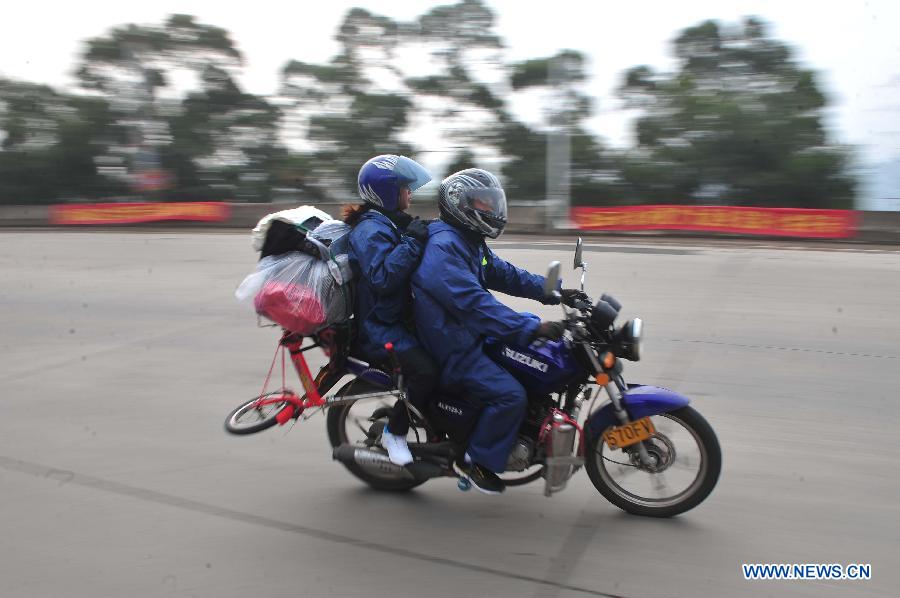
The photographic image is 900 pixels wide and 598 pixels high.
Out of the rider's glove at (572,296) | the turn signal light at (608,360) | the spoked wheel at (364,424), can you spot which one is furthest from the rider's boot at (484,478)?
the rider's glove at (572,296)

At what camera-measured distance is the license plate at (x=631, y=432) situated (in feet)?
12.9

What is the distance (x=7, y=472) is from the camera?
4.87 metres

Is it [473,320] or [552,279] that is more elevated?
[552,279]

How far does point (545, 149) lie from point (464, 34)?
618 centimetres

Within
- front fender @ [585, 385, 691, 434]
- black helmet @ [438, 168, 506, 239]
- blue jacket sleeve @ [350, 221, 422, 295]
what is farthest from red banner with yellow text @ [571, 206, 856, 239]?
blue jacket sleeve @ [350, 221, 422, 295]

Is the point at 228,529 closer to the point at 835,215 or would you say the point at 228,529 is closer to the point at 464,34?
the point at 835,215

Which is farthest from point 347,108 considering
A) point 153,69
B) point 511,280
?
point 511,280

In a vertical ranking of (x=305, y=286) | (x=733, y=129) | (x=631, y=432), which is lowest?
(x=733, y=129)

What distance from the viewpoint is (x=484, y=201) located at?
13.1ft

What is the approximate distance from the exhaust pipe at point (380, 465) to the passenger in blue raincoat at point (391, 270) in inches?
2.0

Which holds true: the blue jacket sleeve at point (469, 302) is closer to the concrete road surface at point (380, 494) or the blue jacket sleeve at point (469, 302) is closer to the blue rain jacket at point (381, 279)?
the blue rain jacket at point (381, 279)

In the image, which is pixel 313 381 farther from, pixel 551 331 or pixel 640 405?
pixel 640 405

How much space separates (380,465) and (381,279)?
961 mm

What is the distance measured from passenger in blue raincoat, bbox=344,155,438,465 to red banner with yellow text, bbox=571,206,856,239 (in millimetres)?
20110
